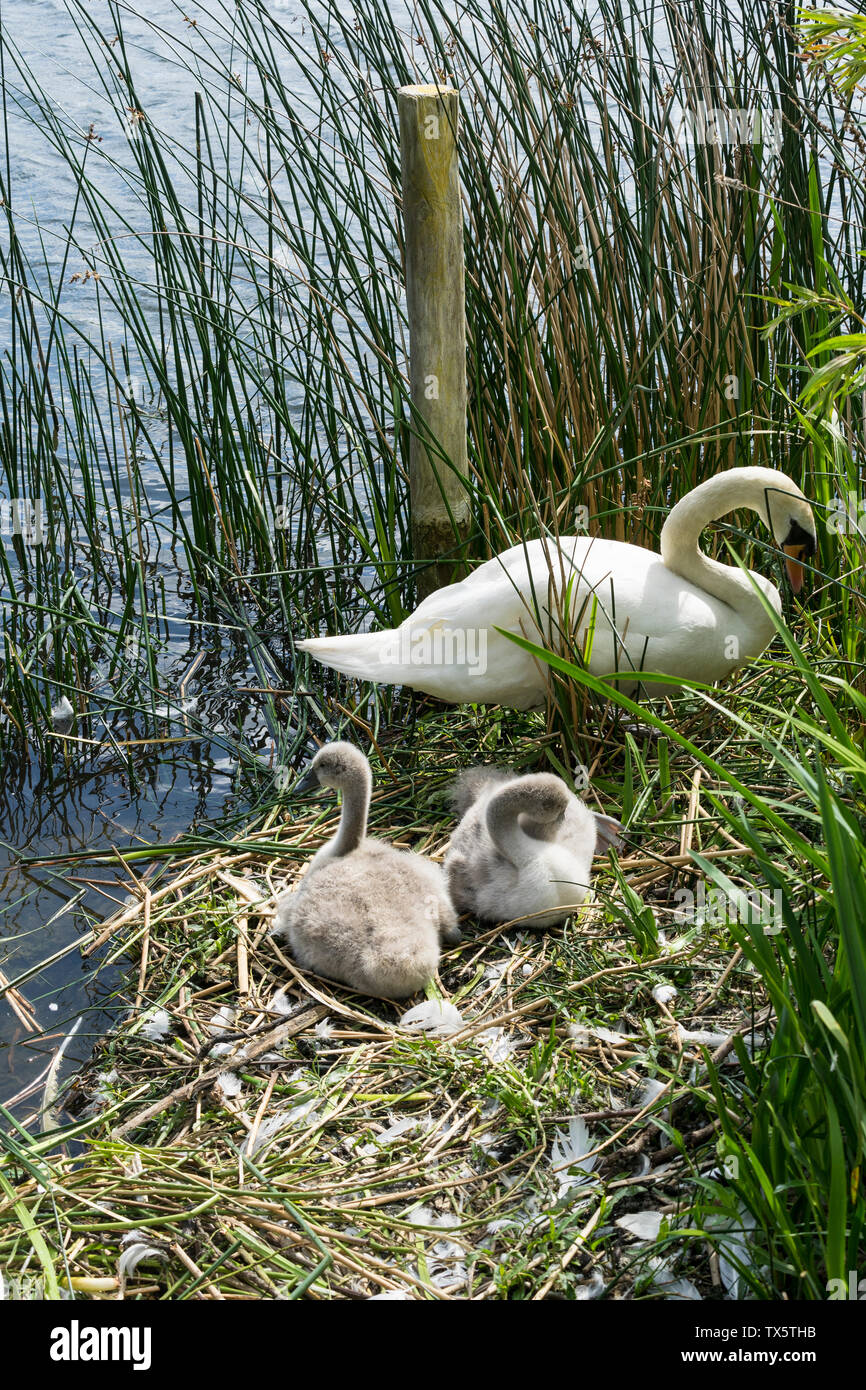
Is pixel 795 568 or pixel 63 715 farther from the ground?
pixel 795 568

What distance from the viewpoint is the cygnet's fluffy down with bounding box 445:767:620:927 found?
3.34m

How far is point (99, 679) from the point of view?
17.2 feet

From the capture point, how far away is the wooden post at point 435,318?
13.9 feet

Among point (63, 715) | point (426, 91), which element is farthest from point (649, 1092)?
point (426, 91)

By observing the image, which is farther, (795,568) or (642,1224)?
(795,568)

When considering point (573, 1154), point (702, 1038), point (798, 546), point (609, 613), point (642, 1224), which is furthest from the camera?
point (798, 546)

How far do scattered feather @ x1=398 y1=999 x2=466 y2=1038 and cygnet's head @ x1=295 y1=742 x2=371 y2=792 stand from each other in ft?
2.22

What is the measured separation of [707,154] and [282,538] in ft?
7.95

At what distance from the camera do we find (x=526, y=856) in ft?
11.0

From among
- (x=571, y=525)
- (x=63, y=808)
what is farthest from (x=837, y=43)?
(x=63, y=808)

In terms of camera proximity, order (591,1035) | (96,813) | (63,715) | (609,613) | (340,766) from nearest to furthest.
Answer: (591,1035)
(340,766)
(609,613)
(96,813)
(63,715)

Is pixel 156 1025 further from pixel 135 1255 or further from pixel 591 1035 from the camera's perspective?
pixel 591 1035

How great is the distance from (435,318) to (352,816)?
6.33 ft
